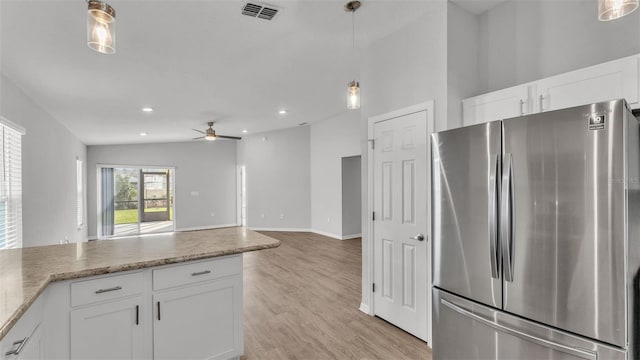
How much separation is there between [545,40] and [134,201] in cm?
979

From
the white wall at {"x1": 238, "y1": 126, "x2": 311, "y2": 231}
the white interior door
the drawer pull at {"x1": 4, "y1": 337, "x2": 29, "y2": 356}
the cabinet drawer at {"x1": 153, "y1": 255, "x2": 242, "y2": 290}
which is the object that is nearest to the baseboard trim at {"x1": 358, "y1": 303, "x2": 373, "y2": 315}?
the white interior door

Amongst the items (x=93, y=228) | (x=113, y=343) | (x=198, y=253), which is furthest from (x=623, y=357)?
(x=93, y=228)

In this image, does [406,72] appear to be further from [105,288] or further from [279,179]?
[279,179]

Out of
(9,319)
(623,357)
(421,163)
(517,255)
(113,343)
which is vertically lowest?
(113,343)

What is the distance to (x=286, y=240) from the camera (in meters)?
7.26

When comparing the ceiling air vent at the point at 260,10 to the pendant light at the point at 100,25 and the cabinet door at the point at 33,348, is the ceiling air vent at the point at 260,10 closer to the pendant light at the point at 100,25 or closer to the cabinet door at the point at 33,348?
the pendant light at the point at 100,25

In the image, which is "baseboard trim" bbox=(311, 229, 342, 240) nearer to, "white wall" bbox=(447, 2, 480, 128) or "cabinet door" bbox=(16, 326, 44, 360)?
"white wall" bbox=(447, 2, 480, 128)

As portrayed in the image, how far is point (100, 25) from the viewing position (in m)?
1.29

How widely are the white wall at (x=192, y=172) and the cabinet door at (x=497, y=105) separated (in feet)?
27.7

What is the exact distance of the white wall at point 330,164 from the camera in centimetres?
683

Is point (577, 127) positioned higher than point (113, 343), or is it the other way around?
point (577, 127)

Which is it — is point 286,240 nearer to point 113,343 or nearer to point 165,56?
point 165,56

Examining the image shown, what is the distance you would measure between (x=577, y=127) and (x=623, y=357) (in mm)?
974

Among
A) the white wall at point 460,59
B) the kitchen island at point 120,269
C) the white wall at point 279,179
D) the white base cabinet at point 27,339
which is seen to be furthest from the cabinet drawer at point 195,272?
the white wall at point 279,179
